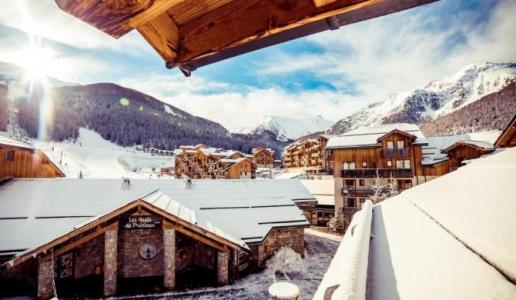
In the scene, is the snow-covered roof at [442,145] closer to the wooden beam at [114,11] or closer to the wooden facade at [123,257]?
the wooden facade at [123,257]

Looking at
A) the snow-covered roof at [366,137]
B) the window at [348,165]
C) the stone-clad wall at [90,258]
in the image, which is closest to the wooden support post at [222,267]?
the stone-clad wall at [90,258]

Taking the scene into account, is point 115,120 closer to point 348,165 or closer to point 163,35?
point 348,165

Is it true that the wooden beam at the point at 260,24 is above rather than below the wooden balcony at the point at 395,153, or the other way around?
below

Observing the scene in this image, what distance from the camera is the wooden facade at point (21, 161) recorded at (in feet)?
61.0

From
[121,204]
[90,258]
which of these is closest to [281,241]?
[121,204]

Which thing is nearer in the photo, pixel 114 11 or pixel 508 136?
pixel 114 11

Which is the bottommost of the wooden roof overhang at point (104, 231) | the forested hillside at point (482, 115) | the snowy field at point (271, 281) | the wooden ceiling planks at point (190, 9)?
the snowy field at point (271, 281)

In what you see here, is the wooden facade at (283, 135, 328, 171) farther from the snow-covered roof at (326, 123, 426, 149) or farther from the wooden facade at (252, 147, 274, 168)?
the snow-covered roof at (326, 123, 426, 149)

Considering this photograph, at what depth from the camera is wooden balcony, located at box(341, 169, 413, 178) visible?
27.6 metres

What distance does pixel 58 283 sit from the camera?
42.7ft

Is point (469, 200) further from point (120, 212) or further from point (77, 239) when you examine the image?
point (77, 239)

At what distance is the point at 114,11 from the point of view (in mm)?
1466

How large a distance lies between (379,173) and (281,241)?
52.5 feet

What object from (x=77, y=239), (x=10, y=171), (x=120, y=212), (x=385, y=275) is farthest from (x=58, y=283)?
(x=385, y=275)
